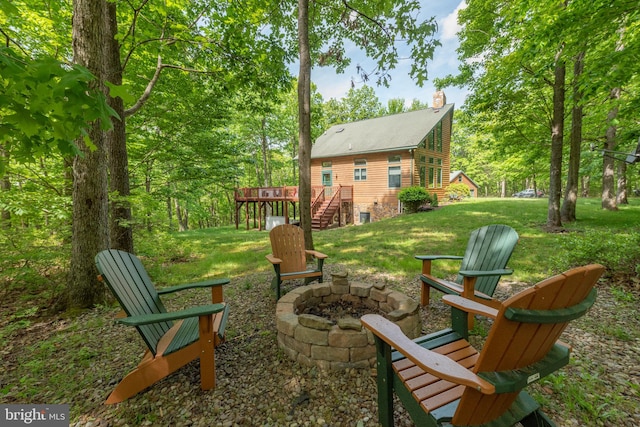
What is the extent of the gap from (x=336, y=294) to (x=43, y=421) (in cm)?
248

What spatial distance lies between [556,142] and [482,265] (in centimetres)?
637

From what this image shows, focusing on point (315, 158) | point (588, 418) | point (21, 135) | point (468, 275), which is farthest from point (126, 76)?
point (315, 158)

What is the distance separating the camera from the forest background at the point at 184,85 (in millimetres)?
1830

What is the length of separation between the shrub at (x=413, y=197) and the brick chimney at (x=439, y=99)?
734 cm

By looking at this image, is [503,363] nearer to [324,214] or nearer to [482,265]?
[482,265]

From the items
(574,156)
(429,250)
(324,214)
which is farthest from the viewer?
(324,214)

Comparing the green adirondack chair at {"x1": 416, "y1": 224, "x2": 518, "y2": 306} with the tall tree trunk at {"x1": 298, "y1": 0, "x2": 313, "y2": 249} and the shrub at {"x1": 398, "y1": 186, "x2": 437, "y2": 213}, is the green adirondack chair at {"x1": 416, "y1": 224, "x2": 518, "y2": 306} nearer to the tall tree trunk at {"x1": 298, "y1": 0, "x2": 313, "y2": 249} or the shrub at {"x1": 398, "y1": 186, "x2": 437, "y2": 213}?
the tall tree trunk at {"x1": 298, "y1": 0, "x2": 313, "y2": 249}

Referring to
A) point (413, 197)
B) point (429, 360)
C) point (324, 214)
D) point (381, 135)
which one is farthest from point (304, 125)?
point (381, 135)

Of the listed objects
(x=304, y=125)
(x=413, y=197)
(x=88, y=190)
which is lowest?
(x=413, y=197)

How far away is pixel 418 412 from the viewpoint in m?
1.24

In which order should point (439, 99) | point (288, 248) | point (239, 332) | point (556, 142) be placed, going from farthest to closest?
point (439, 99) → point (556, 142) → point (288, 248) → point (239, 332)

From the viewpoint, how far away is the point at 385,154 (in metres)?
14.7

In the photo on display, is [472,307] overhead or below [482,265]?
overhead

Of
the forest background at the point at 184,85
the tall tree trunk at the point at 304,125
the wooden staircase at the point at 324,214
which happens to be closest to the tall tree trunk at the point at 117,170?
the forest background at the point at 184,85
